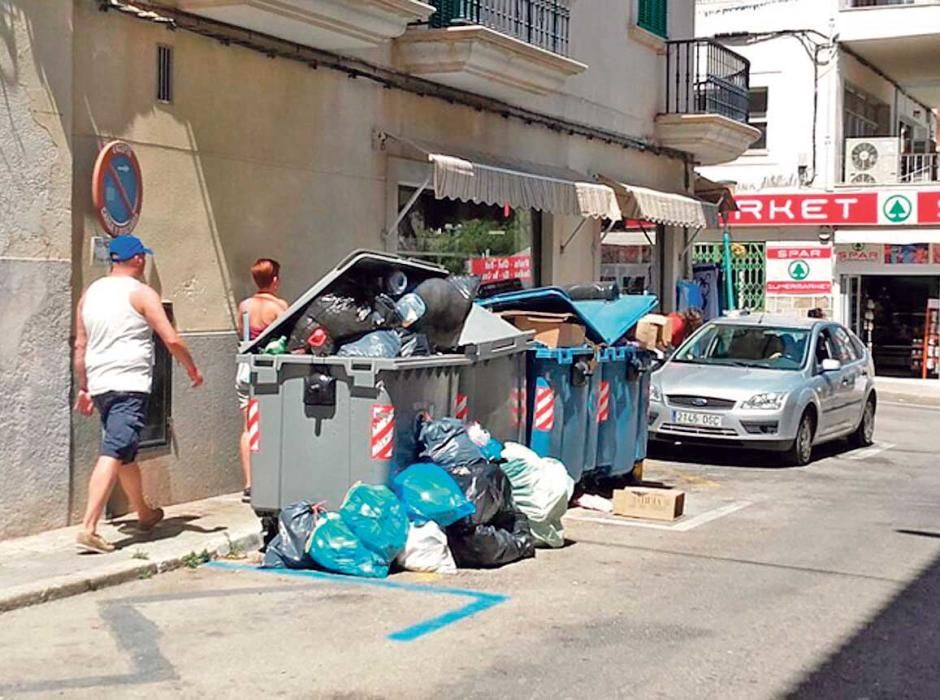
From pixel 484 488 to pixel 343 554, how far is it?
97 centimetres

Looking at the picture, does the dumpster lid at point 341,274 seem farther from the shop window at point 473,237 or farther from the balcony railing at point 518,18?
the balcony railing at point 518,18

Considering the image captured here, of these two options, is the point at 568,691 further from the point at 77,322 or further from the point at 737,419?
the point at 737,419

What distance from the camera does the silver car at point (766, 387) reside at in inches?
510

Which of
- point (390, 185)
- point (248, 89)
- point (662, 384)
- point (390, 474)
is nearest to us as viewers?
point (390, 474)

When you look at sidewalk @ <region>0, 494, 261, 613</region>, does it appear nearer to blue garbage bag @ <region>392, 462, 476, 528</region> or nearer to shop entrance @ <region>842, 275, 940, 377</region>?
A: blue garbage bag @ <region>392, 462, 476, 528</region>

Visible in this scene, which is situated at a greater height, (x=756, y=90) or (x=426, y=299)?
(x=756, y=90)

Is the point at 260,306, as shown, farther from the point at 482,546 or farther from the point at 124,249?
the point at 482,546

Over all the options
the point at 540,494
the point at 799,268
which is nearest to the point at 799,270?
the point at 799,268

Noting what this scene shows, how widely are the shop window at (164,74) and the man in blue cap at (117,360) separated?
6.09ft

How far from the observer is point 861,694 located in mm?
5715

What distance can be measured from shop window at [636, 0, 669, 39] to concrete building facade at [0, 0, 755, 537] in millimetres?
3341

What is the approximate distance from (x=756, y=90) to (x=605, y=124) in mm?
10989

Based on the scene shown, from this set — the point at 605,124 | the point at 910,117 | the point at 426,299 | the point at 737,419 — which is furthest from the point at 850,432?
the point at 910,117

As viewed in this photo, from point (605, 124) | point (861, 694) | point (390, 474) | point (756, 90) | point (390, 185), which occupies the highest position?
point (756, 90)
